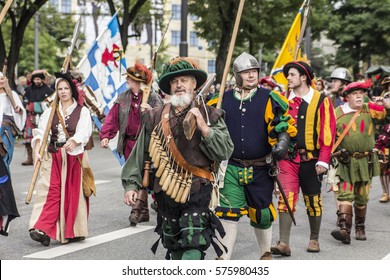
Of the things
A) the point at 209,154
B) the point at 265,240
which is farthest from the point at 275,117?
the point at 209,154

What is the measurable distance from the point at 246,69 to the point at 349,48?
42.0 meters

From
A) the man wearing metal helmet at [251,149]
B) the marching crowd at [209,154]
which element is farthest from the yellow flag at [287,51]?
the man wearing metal helmet at [251,149]

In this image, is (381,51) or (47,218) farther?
(381,51)

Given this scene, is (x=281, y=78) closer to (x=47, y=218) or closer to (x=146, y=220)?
(x=146, y=220)

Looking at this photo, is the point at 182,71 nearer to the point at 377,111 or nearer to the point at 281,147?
the point at 281,147

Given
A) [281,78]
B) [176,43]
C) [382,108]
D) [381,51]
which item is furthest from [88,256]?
[176,43]

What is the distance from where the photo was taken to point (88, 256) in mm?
7809

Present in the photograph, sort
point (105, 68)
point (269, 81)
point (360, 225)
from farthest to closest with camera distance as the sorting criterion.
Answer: point (269, 81) < point (105, 68) < point (360, 225)

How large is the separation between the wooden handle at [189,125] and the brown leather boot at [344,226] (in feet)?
11.8

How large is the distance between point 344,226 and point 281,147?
2.37 meters

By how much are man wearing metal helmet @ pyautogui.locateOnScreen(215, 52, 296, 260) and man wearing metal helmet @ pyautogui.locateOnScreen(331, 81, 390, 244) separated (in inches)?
85.2

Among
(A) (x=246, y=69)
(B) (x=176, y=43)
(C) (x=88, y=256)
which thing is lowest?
(B) (x=176, y=43)

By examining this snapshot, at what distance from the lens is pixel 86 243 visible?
27.9ft

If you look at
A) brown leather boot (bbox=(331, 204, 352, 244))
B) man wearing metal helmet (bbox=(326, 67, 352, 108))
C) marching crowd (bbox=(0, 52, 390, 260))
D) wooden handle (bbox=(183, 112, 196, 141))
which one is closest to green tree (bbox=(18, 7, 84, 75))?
man wearing metal helmet (bbox=(326, 67, 352, 108))
